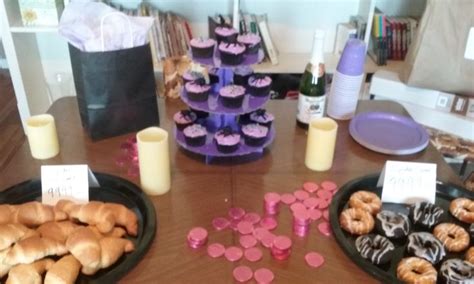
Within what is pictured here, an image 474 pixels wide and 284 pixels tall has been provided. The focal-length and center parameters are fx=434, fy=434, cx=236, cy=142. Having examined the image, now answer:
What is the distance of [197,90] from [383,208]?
47cm

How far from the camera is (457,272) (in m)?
0.71

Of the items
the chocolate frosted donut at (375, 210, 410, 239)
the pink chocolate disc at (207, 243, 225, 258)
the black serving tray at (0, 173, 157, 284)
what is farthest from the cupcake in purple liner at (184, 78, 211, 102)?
the chocolate frosted donut at (375, 210, 410, 239)

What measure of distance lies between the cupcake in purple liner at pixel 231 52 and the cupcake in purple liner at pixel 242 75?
0.06 m

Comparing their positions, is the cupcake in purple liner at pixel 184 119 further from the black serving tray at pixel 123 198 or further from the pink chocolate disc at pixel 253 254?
the pink chocolate disc at pixel 253 254

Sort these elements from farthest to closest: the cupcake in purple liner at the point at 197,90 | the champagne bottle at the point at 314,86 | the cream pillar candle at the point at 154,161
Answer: the champagne bottle at the point at 314,86
the cupcake in purple liner at the point at 197,90
the cream pillar candle at the point at 154,161

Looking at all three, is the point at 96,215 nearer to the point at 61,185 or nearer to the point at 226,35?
the point at 61,185

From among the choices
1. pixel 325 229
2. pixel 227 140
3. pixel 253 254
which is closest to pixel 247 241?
pixel 253 254

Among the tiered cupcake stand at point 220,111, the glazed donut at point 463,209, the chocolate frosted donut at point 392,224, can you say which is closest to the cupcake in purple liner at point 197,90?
the tiered cupcake stand at point 220,111

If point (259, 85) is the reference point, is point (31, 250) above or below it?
below

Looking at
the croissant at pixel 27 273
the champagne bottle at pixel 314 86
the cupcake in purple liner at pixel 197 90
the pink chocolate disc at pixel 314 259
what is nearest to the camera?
the croissant at pixel 27 273

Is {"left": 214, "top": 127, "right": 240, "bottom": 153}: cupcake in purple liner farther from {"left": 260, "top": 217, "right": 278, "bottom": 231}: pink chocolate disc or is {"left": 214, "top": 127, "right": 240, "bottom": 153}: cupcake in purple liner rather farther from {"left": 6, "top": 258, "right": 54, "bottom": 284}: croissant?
{"left": 6, "top": 258, "right": 54, "bottom": 284}: croissant

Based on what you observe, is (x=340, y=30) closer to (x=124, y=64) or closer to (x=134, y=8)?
(x=134, y=8)

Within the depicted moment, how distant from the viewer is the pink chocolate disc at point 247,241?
2.59ft

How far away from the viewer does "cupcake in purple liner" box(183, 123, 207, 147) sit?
0.99m
